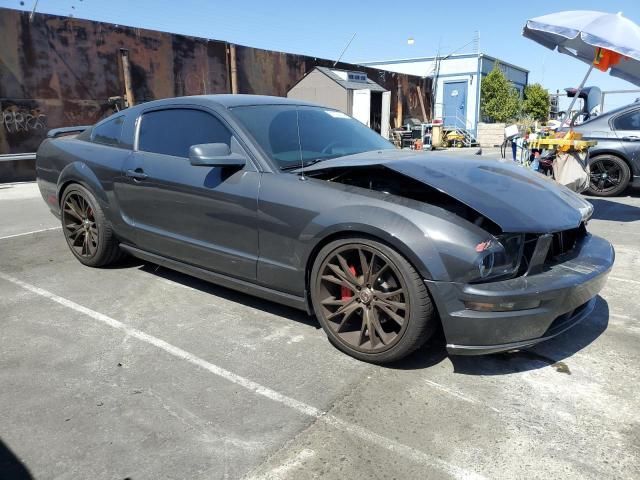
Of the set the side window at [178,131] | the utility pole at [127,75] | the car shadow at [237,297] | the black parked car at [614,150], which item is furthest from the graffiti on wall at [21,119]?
the black parked car at [614,150]

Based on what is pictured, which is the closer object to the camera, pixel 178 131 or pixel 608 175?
pixel 178 131

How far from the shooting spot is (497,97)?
38344 millimetres

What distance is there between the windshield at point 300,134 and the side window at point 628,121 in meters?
6.37

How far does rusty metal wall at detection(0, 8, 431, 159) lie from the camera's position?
11305mm

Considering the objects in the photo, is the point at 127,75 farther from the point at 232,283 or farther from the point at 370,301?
the point at 370,301

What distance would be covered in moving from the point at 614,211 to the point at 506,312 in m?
6.11

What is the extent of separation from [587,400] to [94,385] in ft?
8.47

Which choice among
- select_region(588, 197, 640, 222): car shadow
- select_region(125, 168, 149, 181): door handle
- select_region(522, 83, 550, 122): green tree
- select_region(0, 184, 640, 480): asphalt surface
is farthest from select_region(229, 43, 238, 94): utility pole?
select_region(522, 83, 550, 122): green tree

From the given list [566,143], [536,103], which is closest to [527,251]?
[566,143]

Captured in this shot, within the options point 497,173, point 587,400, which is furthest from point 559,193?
point 587,400

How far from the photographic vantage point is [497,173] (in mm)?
3178

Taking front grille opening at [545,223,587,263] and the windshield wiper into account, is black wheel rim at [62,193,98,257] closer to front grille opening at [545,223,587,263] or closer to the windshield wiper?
the windshield wiper

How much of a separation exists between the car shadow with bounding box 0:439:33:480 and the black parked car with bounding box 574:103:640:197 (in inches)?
360

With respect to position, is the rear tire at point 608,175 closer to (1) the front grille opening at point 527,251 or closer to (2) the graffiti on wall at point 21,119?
(1) the front grille opening at point 527,251
